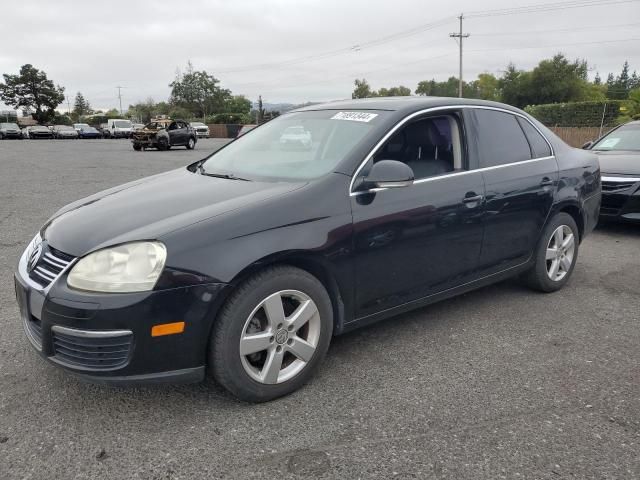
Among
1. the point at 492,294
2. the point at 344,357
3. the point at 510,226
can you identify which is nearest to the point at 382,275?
the point at 344,357

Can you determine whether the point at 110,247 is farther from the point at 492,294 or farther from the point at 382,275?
the point at 492,294

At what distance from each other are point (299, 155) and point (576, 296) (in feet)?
8.75

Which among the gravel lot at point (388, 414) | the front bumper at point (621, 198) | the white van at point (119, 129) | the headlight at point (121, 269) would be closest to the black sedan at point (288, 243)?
the headlight at point (121, 269)

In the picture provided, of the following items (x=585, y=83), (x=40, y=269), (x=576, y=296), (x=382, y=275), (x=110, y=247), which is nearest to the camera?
(x=110, y=247)

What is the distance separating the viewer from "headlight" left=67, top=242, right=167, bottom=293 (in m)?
2.42

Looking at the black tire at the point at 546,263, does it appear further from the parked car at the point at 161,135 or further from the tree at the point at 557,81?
the tree at the point at 557,81

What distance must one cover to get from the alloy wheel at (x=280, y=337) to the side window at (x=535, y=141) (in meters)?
2.46

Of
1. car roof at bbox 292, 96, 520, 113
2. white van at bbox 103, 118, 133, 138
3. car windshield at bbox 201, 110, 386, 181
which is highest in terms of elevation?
white van at bbox 103, 118, 133, 138

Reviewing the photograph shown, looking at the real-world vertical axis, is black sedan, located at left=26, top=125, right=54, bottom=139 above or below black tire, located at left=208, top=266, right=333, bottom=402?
above

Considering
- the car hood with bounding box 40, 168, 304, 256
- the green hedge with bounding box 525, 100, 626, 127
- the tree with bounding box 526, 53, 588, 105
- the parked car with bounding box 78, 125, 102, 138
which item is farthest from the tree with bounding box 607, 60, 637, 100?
the car hood with bounding box 40, 168, 304, 256

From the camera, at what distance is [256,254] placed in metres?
2.60

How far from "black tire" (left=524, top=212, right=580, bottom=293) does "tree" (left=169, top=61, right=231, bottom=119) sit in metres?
71.7

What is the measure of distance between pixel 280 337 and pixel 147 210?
0.98 metres

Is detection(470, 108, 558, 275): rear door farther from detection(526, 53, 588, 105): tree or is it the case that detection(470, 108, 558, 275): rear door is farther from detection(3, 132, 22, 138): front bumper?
detection(526, 53, 588, 105): tree
